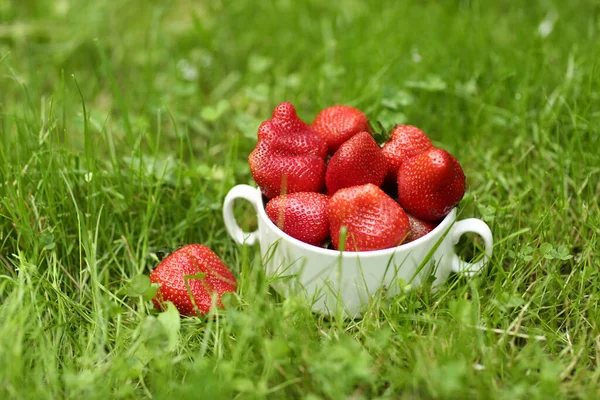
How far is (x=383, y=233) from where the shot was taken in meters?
1.62

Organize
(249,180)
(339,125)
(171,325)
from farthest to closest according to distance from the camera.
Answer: (249,180)
(339,125)
(171,325)

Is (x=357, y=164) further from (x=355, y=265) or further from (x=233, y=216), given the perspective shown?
(x=233, y=216)

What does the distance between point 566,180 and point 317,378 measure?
3.62 feet

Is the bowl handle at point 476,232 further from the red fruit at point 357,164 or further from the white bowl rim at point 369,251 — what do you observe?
the red fruit at point 357,164

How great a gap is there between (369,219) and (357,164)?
16 centimetres

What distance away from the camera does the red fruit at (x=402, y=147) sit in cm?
183

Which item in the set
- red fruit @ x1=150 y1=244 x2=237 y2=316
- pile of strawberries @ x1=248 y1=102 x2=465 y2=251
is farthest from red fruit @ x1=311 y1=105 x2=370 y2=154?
red fruit @ x1=150 y1=244 x2=237 y2=316

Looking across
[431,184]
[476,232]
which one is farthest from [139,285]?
[476,232]

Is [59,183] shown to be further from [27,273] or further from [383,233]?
[383,233]

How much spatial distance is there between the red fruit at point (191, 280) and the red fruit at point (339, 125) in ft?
1.55

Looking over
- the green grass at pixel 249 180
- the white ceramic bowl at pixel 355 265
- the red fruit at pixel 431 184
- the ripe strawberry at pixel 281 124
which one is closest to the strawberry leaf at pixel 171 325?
the green grass at pixel 249 180

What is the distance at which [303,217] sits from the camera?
67.5 inches

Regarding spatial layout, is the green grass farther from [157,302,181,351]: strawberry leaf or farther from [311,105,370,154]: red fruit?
[311,105,370,154]: red fruit

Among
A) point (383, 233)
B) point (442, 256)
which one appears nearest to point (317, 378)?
point (383, 233)
